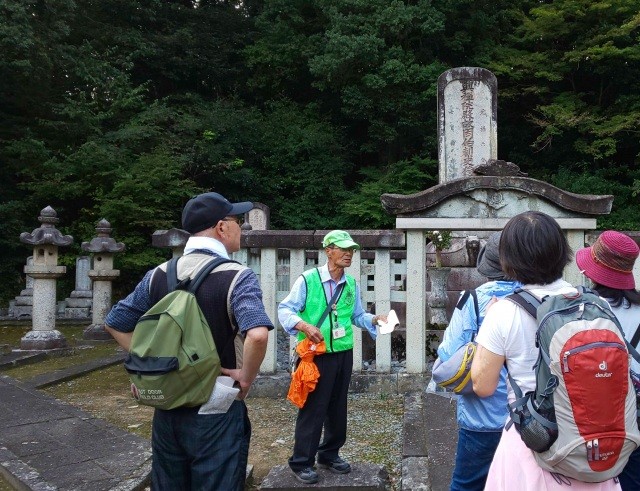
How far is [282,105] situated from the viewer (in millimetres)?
20781

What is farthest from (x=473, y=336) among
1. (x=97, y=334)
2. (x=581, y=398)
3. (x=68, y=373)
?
(x=97, y=334)

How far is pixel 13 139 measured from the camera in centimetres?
1584

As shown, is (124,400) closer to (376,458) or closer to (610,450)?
(376,458)

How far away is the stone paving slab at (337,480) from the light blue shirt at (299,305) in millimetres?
885

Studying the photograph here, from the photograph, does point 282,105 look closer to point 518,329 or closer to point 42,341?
point 42,341

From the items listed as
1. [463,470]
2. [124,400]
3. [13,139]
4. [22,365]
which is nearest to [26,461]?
[124,400]

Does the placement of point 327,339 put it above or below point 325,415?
above

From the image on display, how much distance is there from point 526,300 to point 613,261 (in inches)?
29.2

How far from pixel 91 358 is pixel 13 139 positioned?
9815mm

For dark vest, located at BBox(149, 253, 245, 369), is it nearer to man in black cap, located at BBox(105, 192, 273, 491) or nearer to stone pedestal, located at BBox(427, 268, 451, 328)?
man in black cap, located at BBox(105, 192, 273, 491)

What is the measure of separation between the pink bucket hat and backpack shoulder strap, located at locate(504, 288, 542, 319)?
0.69 metres

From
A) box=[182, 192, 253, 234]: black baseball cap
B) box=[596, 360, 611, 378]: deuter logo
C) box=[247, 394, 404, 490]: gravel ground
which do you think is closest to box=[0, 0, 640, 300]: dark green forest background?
box=[247, 394, 404, 490]: gravel ground

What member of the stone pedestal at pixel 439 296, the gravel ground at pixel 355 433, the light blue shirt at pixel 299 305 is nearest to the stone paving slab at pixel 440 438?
the gravel ground at pixel 355 433

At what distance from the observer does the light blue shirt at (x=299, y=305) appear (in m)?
3.64
